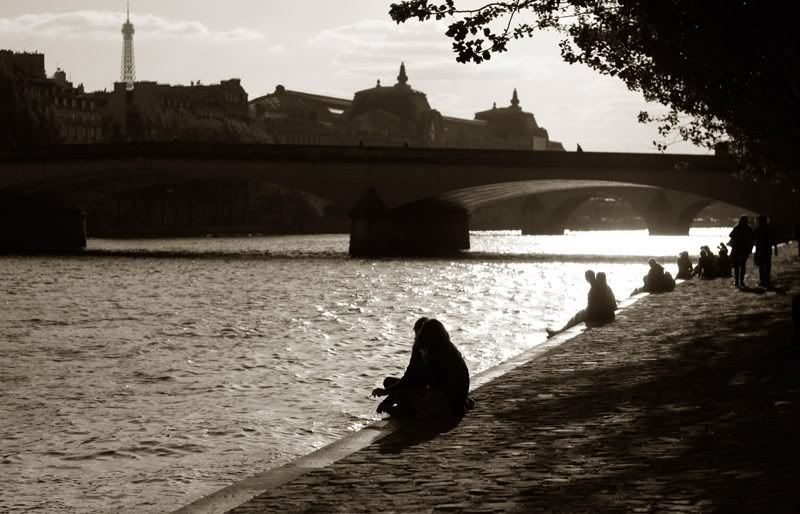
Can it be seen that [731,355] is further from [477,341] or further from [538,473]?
[477,341]

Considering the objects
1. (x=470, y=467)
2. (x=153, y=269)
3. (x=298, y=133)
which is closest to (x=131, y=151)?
(x=153, y=269)

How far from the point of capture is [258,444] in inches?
512

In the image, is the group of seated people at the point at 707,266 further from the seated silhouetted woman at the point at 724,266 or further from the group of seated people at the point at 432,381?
the group of seated people at the point at 432,381

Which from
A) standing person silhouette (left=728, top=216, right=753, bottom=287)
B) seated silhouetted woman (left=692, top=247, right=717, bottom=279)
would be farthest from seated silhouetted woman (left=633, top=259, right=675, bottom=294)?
seated silhouetted woman (left=692, top=247, right=717, bottom=279)

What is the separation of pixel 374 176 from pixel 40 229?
65.0 ft

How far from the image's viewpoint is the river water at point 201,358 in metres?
11.9

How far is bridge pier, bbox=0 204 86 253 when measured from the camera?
73000 mm

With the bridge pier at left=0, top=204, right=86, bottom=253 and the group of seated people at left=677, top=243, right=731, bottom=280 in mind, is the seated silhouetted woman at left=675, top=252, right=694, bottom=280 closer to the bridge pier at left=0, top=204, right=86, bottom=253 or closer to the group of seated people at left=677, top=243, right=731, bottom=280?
the group of seated people at left=677, top=243, right=731, bottom=280

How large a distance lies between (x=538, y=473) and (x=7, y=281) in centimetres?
3771

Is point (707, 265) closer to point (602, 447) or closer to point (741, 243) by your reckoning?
point (741, 243)

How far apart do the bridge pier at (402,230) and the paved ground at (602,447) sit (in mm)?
53528

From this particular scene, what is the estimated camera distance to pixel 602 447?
9258 millimetres

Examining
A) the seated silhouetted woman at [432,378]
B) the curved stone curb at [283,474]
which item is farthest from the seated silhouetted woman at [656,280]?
the curved stone curb at [283,474]

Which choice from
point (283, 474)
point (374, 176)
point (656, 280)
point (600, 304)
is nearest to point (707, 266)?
point (656, 280)
